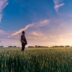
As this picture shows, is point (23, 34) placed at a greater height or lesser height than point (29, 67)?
greater

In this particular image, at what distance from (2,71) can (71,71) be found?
1.65 metres

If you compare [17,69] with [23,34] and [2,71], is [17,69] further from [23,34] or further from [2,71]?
[23,34]

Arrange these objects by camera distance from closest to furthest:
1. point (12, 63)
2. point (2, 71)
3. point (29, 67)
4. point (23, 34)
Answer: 1. point (2, 71)
2. point (29, 67)
3. point (12, 63)
4. point (23, 34)

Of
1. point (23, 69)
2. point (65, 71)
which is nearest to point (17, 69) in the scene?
point (23, 69)

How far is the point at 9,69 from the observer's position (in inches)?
237

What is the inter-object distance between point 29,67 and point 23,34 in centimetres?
1071

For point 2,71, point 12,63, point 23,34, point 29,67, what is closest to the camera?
point 2,71

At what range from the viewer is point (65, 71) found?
20.3 ft

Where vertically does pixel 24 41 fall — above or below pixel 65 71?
above

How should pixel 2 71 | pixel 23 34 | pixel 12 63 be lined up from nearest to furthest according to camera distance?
pixel 2 71 → pixel 12 63 → pixel 23 34

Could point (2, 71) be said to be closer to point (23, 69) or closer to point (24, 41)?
point (23, 69)

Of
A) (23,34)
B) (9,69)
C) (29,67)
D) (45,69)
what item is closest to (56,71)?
(45,69)

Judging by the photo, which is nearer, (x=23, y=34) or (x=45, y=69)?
(x=45, y=69)

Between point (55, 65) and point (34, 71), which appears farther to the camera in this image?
point (55, 65)
